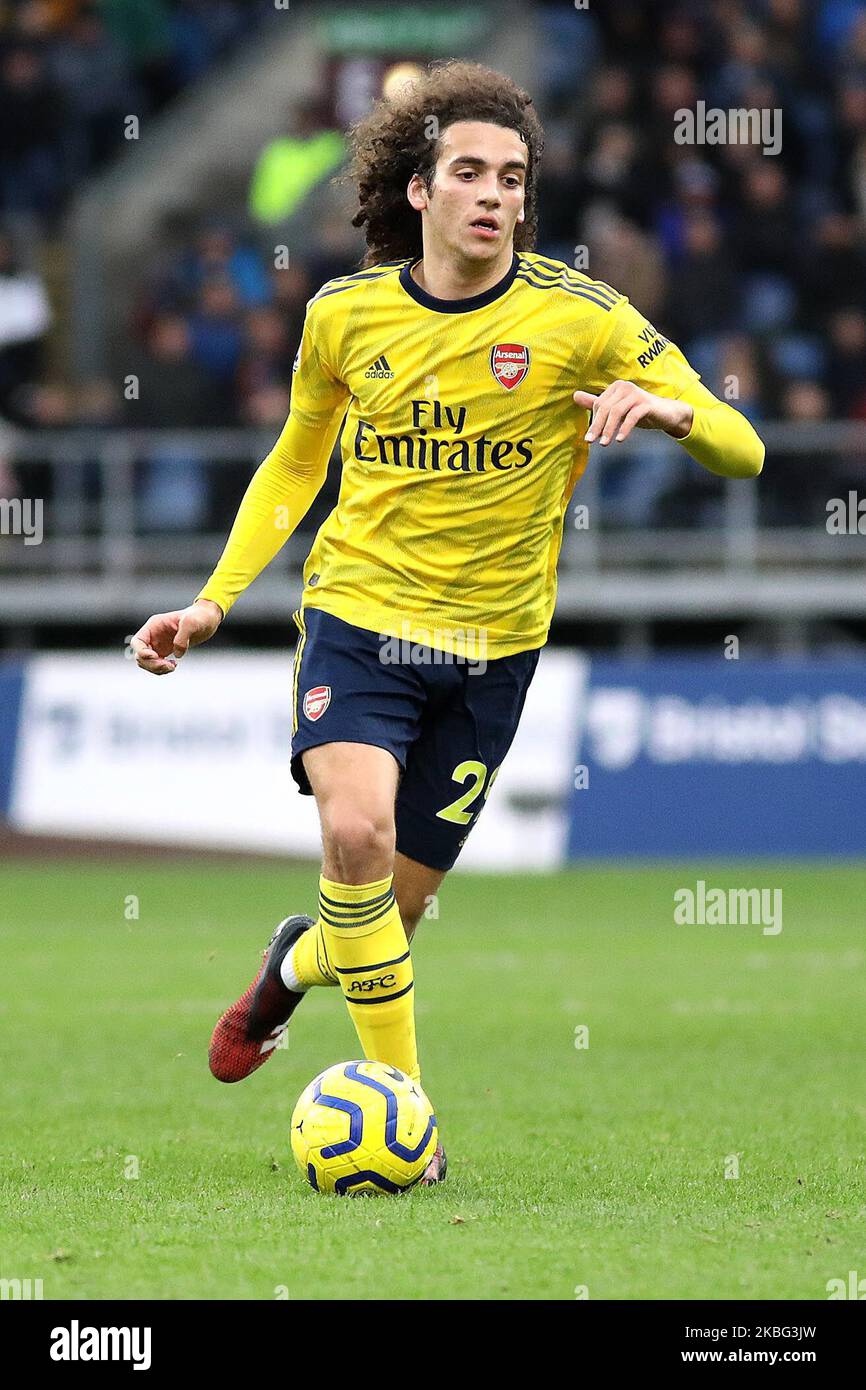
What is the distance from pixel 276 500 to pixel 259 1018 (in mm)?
1420

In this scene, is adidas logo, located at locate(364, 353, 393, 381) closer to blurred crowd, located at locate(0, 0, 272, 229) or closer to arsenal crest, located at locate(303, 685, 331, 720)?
arsenal crest, located at locate(303, 685, 331, 720)

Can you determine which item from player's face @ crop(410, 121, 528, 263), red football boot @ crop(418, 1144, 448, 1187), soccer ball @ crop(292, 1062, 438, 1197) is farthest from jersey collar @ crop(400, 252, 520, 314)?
red football boot @ crop(418, 1144, 448, 1187)

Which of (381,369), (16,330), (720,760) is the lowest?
(720,760)

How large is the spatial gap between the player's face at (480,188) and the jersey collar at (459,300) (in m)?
0.12

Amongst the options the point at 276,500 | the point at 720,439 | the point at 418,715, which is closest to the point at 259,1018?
the point at 418,715

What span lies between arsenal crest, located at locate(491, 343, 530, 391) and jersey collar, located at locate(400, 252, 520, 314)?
0.13 metres

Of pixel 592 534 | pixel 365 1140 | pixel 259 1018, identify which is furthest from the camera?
pixel 592 534

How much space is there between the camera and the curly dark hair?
5629 millimetres

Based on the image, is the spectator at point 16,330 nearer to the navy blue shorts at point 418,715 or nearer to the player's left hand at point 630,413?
the navy blue shorts at point 418,715

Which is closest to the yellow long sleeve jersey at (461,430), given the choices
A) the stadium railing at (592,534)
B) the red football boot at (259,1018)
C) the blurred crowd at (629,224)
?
the red football boot at (259,1018)

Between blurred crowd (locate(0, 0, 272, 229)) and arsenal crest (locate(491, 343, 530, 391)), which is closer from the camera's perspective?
arsenal crest (locate(491, 343, 530, 391))

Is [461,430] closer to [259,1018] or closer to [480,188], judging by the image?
[480,188]

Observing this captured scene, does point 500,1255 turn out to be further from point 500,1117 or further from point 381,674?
point 500,1117

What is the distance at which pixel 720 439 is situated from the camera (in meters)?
5.39
